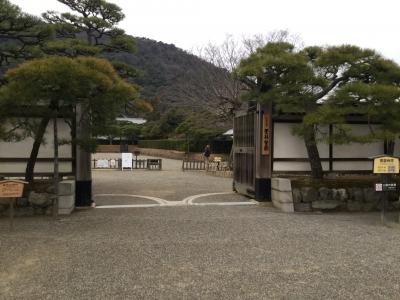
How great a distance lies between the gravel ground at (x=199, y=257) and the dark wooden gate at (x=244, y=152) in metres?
2.59

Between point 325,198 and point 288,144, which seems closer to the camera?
point 325,198

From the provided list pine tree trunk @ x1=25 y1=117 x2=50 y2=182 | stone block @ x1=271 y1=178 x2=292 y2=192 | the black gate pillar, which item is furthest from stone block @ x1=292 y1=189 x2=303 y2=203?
pine tree trunk @ x1=25 y1=117 x2=50 y2=182

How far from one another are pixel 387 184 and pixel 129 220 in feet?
16.1

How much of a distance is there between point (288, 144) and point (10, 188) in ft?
21.0

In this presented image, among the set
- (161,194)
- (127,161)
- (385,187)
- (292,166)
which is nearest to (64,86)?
(161,194)

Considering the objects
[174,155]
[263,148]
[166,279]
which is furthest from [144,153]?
[166,279]

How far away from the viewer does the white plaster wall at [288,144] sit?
10.3 m

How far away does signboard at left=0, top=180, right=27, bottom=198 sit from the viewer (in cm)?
701

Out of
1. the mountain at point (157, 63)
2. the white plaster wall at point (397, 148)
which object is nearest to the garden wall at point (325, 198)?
the white plaster wall at point (397, 148)

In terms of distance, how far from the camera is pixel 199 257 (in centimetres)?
536

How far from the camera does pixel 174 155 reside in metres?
35.3

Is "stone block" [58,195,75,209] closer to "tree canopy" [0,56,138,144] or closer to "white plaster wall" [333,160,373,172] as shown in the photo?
"tree canopy" [0,56,138,144]

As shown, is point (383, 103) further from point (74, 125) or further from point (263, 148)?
point (74, 125)

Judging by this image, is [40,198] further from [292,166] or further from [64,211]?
[292,166]
